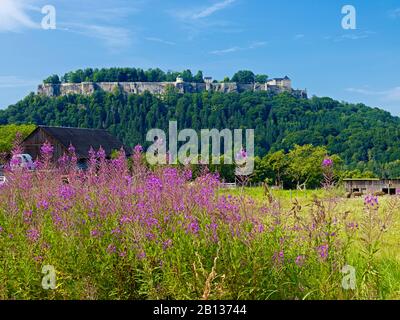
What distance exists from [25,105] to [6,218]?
141731 millimetres

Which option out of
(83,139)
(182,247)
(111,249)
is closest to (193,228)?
(182,247)

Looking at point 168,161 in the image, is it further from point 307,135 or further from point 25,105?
point 25,105

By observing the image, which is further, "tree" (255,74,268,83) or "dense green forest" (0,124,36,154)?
"tree" (255,74,268,83)

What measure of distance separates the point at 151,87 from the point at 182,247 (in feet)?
596

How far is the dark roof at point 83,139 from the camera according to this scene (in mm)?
60281

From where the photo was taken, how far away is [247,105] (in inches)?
5276

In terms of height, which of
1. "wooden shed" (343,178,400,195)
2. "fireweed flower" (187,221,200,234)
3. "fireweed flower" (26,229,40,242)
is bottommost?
"wooden shed" (343,178,400,195)

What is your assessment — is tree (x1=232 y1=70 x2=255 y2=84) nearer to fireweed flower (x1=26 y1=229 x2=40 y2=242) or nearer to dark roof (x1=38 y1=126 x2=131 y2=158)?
dark roof (x1=38 y1=126 x2=131 y2=158)

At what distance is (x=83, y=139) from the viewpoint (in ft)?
210

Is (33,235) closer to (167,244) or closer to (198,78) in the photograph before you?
(167,244)

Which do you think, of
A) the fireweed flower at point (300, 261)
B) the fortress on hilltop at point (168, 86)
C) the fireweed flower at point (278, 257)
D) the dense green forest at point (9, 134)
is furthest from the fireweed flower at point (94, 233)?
the fortress on hilltop at point (168, 86)

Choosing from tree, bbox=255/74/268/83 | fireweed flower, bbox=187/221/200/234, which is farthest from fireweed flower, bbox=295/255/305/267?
tree, bbox=255/74/268/83

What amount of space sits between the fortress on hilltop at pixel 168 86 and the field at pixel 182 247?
17236cm

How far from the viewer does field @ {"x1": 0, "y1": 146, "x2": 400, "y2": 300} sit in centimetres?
514
